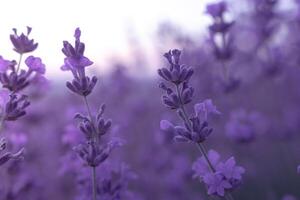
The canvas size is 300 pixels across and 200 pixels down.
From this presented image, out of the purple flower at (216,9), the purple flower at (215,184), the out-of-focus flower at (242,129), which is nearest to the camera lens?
the purple flower at (215,184)

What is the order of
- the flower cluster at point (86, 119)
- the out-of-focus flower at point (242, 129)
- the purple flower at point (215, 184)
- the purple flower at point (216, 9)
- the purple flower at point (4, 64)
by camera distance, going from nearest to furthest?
the purple flower at point (215, 184)
the flower cluster at point (86, 119)
the purple flower at point (4, 64)
the purple flower at point (216, 9)
the out-of-focus flower at point (242, 129)

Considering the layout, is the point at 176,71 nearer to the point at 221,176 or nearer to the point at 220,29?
the point at 221,176

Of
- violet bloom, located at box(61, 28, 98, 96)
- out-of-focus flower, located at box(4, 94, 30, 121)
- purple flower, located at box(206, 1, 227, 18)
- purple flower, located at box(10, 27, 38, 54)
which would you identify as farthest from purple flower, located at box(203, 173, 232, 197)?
purple flower, located at box(206, 1, 227, 18)

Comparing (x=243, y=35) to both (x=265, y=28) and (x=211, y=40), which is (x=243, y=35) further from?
(x=211, y=40)

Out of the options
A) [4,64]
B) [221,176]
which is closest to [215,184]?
[221,176]

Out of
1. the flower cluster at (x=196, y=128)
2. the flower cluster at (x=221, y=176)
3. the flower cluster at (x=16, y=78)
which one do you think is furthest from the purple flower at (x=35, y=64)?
the flower cluster at (x=221, y=176)

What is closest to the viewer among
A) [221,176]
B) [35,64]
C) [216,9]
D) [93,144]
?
[221,176]

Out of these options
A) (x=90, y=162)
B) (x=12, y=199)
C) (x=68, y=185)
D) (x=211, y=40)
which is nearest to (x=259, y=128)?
(x=68, y=185)

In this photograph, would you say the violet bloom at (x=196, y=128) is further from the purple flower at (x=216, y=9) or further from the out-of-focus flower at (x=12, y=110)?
the purple flower at (x=216, y=9)
